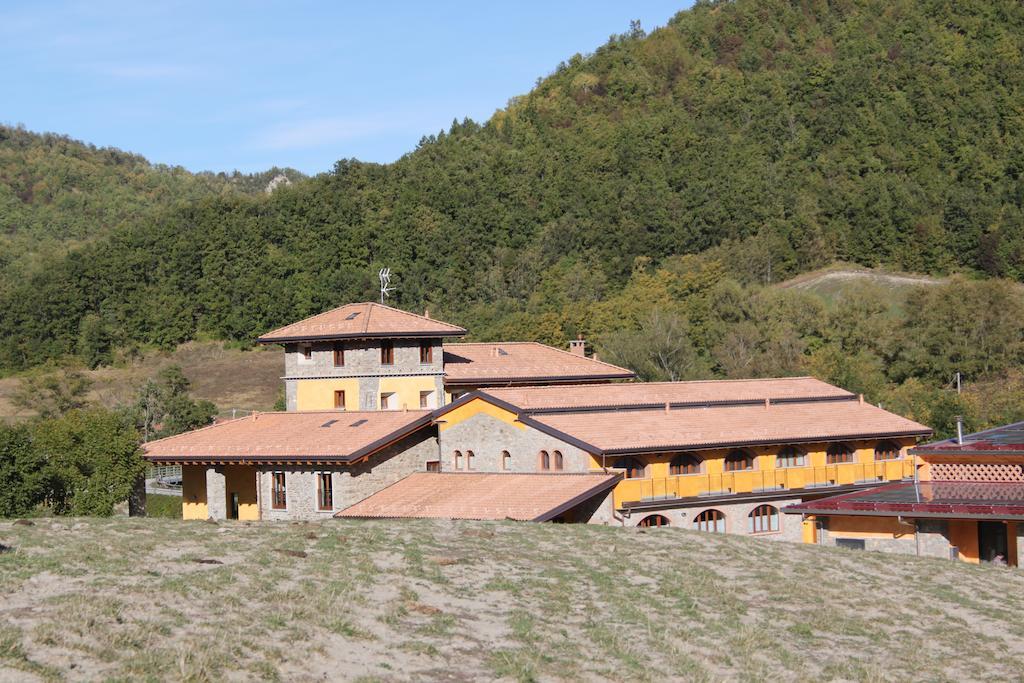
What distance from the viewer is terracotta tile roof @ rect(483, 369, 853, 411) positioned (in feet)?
147

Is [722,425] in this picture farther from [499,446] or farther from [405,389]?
[405,389]

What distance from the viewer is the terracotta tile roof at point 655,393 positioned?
44.8 metres

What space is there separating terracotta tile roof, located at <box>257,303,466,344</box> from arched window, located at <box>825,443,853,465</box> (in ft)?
50.4

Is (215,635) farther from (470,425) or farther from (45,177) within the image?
(45,177)

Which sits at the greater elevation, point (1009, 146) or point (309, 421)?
point (1009, 146)

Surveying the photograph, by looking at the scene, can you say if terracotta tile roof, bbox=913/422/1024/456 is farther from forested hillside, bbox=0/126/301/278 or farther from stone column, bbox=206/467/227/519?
forested hillside, bbox=0/126/301/278

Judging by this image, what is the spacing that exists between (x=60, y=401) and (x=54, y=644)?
75965 millimetres

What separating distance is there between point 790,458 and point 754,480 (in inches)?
88.4

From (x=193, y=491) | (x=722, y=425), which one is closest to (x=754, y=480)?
(x=722, y=425)

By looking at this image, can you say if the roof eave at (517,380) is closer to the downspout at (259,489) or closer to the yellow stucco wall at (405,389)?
the yellow stucco wall at (405,389)

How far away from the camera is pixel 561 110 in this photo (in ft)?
521

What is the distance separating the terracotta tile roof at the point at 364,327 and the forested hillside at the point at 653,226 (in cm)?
3558

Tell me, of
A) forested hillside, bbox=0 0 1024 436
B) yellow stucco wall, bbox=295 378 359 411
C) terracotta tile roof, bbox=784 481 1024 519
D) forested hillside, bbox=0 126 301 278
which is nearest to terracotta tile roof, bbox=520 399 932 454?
terracotta tile roof, bbox=784 481 1024 519

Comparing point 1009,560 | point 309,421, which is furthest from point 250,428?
point 1009,560
